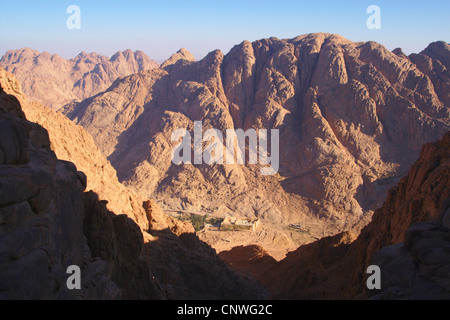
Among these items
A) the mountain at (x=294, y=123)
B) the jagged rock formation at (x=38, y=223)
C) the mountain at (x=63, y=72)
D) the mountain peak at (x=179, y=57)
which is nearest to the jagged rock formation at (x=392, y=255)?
the jagged rock formation at (x=38, y=223)

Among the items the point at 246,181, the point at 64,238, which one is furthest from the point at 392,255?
the point at 246,181

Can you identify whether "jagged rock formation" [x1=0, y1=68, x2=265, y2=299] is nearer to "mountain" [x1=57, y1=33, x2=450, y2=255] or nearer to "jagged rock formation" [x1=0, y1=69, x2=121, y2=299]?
"jagged rock formation" [x1=0, y1=69, x2=121, y2=299]

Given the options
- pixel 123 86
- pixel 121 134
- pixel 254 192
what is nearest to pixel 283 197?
pixel 254 192

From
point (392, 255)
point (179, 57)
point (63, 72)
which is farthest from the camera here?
point (63, 72)

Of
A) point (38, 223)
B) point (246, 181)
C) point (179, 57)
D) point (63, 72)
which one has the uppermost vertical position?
point (179, 57)

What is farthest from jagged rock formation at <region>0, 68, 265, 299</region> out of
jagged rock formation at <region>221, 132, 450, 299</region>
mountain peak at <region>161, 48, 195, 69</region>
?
mountain peak at <region>161, 48, 195, 69</region>

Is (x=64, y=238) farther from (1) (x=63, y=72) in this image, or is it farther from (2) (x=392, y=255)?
(1) (x=63, y=72)
